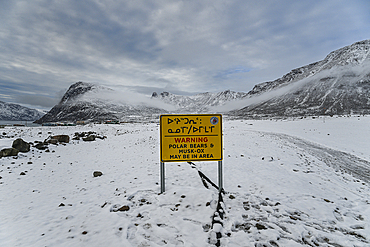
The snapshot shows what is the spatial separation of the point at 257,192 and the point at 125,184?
6.33 metres

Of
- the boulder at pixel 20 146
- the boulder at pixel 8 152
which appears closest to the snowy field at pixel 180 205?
the boulder at pixel 8 152

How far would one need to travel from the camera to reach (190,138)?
6.98m

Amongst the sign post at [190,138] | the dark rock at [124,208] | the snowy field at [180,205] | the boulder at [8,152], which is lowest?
the snowy field at [180,205]

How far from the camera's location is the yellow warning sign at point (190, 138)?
690 cm

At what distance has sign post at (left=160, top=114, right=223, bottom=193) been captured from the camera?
6.90m

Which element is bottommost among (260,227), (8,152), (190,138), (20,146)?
(260,227)

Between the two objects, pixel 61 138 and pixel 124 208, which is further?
pixel 61 138

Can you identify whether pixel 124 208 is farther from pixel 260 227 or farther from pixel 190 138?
pixel 260 227

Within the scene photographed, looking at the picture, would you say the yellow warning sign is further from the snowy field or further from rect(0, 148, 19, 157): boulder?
Result: rect(0, 148, 19, 157): boulder

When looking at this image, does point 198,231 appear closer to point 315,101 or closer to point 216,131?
point 216,131

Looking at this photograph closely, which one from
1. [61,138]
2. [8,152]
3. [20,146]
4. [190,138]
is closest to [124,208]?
[190,138]

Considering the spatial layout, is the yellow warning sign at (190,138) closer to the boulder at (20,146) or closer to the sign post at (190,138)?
the sign post at (190,138)

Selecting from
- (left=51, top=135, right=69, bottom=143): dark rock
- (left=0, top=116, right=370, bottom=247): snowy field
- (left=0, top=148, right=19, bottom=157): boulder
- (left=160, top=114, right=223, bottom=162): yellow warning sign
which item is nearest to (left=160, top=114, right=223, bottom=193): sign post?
(left=160, top=114, right=223, bottom=162): yellow warning sign

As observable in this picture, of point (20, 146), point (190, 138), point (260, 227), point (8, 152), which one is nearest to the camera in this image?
point (260, 227)
